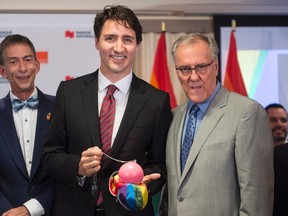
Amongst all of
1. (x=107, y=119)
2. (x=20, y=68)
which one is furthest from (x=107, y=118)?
(x=20, y=68)

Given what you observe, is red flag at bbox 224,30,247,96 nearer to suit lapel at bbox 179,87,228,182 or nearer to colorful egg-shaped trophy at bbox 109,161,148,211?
suit lapel at bbox 179,87,228,182

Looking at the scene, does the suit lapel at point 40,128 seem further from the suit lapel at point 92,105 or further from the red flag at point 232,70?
the red flag at point 232,70

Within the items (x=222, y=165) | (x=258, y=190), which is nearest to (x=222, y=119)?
(x=222, y=165)

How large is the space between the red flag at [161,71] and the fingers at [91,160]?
2.61m

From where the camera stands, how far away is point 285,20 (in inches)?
198

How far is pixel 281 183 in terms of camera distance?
2.64 meters

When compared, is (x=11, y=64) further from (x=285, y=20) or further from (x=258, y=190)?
(x=285, y=20)

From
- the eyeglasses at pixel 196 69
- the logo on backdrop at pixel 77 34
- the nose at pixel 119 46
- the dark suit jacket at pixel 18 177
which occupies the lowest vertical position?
the dark suit jacket at pixel 18 177

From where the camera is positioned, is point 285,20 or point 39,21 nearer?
point 39,21

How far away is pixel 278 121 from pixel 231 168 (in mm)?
2429

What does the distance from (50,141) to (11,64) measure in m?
0.75

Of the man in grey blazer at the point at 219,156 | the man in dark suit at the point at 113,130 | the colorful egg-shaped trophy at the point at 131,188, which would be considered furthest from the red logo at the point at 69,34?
the colorful egg-shaped trophy at the point at 131,188

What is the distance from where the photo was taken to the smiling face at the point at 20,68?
2.99m

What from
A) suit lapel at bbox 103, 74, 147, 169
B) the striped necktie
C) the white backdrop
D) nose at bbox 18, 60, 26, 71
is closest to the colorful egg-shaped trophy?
suit lapel at bbox 103, 74, 147, 169
